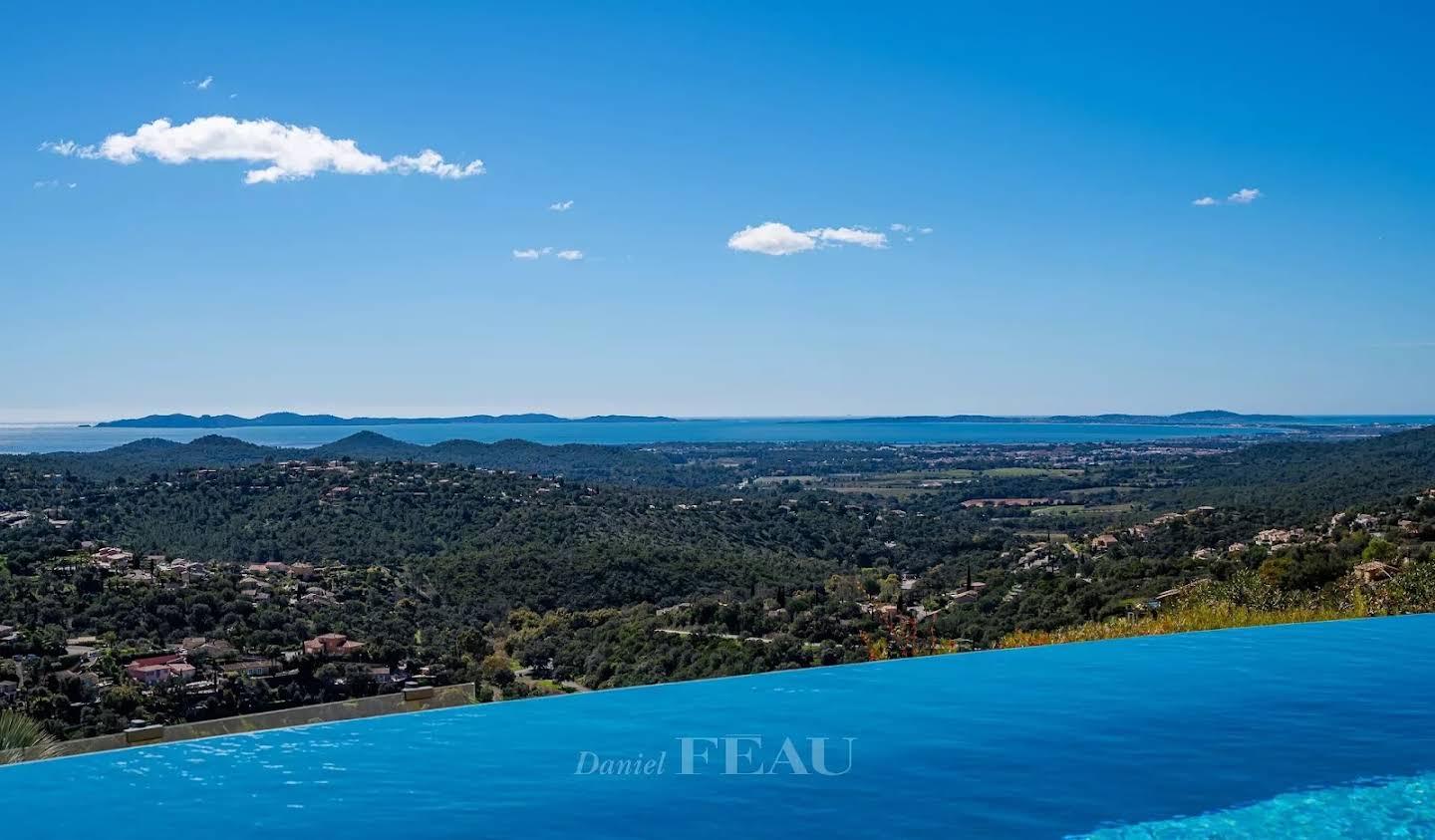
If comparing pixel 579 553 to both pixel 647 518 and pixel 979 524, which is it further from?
pixel 979 524

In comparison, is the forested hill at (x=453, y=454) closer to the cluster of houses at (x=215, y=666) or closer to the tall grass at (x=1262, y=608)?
the cluster of houses at (x=215, y=666)

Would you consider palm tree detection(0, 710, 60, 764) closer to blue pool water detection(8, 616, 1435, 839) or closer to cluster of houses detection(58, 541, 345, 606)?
blue pool water detection(8, 616, 1435, 839)

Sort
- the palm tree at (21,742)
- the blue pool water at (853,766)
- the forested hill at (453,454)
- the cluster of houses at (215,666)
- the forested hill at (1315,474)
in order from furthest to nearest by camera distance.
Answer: the forested hill at (453,454) < the forested hill at (1315,474) < the cluster of houses at (215,666) < the palm tree at (21,742) < the blue pool water at (853,766)

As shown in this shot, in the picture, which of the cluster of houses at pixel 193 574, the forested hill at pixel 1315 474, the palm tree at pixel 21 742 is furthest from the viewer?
the forested hill at pixel 1315 474

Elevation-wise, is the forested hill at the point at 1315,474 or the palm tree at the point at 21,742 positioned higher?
the palm tree at the point at 21,742

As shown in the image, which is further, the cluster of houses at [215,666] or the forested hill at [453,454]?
the forested hill at [453,454]

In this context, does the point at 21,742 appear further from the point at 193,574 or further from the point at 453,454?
the point at 453,454

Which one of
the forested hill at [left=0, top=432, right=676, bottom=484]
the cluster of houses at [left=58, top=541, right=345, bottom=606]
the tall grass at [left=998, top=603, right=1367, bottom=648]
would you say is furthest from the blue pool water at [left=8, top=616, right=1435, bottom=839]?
the forested hill at [left=0, top=432, right=676, bottom=484]

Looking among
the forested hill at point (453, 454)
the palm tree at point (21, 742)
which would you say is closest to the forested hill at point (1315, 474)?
the palm tree at point (21, 742)
